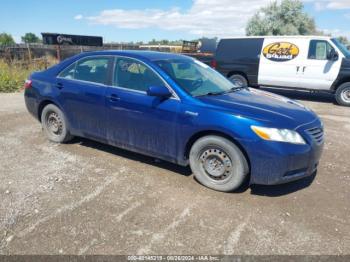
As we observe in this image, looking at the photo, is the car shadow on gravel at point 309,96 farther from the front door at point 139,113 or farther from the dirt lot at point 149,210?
the front door at point 139,113

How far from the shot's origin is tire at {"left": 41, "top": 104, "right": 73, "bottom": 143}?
5.58 meters

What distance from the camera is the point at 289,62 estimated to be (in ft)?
36.5

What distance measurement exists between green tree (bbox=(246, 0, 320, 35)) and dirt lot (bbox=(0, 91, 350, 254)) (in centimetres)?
3587

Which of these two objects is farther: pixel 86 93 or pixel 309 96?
pixel 309 96

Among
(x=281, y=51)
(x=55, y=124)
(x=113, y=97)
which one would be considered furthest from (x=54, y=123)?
(x=281, y=51)

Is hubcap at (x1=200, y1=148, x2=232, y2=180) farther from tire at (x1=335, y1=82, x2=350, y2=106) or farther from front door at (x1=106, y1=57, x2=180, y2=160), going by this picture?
tire at (x1=335, y1=82, x2=350, y2=106)

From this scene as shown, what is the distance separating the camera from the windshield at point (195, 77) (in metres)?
4.41

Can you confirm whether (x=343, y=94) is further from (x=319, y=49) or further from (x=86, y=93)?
(x=86, y=93)

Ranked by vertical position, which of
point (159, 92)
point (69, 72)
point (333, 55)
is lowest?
point (159, 92)

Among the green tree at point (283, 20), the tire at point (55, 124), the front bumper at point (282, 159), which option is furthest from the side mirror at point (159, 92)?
the green tree at point (283, 20)

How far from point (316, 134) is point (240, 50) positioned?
8.59 meters

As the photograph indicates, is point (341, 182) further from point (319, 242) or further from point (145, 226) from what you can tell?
point (145, 226)

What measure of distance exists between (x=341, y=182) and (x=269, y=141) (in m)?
1.62

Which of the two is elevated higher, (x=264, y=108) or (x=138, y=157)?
(x=264, y=108)
